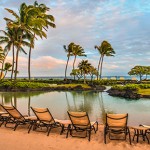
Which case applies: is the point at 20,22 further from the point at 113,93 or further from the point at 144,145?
the point at 144,145

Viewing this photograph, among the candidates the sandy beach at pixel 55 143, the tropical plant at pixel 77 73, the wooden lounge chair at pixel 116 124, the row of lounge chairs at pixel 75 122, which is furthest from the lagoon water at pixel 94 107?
the tropical plant at pixel 77 73

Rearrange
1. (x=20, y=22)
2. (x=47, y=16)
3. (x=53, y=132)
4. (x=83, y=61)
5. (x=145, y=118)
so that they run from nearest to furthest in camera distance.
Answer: (x=53, y=132) → (x=145, y=118) → (x=20, y=22) → (x=47, y=16) → (x=83, y=61)

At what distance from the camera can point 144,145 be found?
20.8 ft

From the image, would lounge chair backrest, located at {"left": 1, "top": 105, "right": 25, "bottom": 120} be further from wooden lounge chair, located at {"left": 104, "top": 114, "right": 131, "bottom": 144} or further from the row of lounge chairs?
wooden lounge chair, located at {"left": 104, "top": 114, "right": 131, "bottom": 144}

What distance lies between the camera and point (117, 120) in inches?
266

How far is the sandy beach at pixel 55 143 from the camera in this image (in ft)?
20.4

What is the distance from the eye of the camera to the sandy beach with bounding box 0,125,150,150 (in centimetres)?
621

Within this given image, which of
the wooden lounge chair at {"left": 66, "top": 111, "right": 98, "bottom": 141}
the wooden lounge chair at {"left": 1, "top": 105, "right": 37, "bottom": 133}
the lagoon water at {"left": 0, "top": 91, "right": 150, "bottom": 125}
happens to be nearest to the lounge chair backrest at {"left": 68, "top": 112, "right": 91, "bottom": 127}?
the wooden lounge chair at {"left": 66, "top": 111, "right": 98, "bottom": 141}

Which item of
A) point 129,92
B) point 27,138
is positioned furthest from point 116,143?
point 129,92

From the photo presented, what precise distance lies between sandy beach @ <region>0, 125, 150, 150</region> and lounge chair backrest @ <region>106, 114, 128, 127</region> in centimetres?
50

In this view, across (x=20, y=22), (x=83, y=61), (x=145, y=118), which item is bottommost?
(x=145, y=118)

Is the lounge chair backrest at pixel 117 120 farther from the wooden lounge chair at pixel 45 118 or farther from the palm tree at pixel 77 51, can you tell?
the palm tree at pixel 77 51

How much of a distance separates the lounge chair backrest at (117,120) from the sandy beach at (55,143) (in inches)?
19.7

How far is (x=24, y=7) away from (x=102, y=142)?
3012 centimetres
